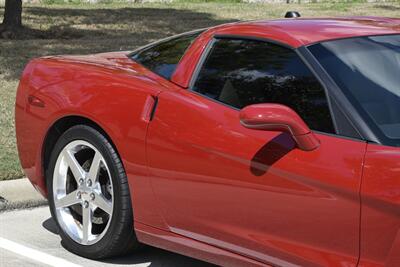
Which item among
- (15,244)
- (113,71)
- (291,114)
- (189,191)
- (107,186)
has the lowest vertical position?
(15,244)

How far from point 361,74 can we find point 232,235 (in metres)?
1.01

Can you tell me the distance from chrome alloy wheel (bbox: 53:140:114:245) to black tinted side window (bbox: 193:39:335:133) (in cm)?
87

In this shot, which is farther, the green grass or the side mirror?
the green grass

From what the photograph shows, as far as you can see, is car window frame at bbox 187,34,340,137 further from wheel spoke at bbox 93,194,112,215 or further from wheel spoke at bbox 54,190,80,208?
wheel spoke at bbox 54,190,80,208

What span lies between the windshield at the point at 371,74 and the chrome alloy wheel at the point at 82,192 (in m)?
1.52

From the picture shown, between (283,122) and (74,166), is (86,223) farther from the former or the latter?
(283,122)

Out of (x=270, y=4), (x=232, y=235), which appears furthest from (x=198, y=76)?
(x=270, y=4)

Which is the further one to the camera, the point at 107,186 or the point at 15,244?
the point at 15,244

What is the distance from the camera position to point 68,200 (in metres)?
4.90

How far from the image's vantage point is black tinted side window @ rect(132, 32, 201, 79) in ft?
15.1

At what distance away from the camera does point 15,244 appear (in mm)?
5199

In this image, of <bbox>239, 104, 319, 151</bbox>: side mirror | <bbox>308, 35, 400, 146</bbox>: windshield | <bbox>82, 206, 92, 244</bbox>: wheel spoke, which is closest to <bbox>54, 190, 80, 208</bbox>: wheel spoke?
<bbox>82, 206, 92, 244</bbox>: wheel spoke

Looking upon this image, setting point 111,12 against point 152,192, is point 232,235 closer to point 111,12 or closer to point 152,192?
point 152,192

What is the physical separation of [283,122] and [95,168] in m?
1.58
